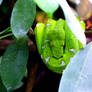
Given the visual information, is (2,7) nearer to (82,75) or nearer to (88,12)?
(88,12)

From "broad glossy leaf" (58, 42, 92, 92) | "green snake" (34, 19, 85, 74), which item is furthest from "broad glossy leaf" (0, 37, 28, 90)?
"broad glossy leaf" (58, 42, 92, 92)

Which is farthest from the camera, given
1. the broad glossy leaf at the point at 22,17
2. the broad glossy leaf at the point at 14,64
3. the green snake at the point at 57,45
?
the green snake at the point at 57,45

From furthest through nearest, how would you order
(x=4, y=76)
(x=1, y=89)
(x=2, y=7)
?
(x=2, y=7) → (x=1, y=89) → (x=4, y=76)

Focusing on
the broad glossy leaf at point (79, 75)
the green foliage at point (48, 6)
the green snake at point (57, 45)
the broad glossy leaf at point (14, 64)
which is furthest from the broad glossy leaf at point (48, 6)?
the green snake at point (57, 45)

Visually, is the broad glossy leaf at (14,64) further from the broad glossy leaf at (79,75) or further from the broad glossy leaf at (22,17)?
the broad glossy leaf at (79,75)

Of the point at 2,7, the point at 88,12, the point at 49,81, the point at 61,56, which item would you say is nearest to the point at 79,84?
the point at 61,56

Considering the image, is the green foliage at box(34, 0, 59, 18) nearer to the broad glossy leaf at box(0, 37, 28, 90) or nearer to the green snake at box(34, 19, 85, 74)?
the broad glossy leaf at box(0, 37, 28, 90)

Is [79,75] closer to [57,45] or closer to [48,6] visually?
[48,6]
